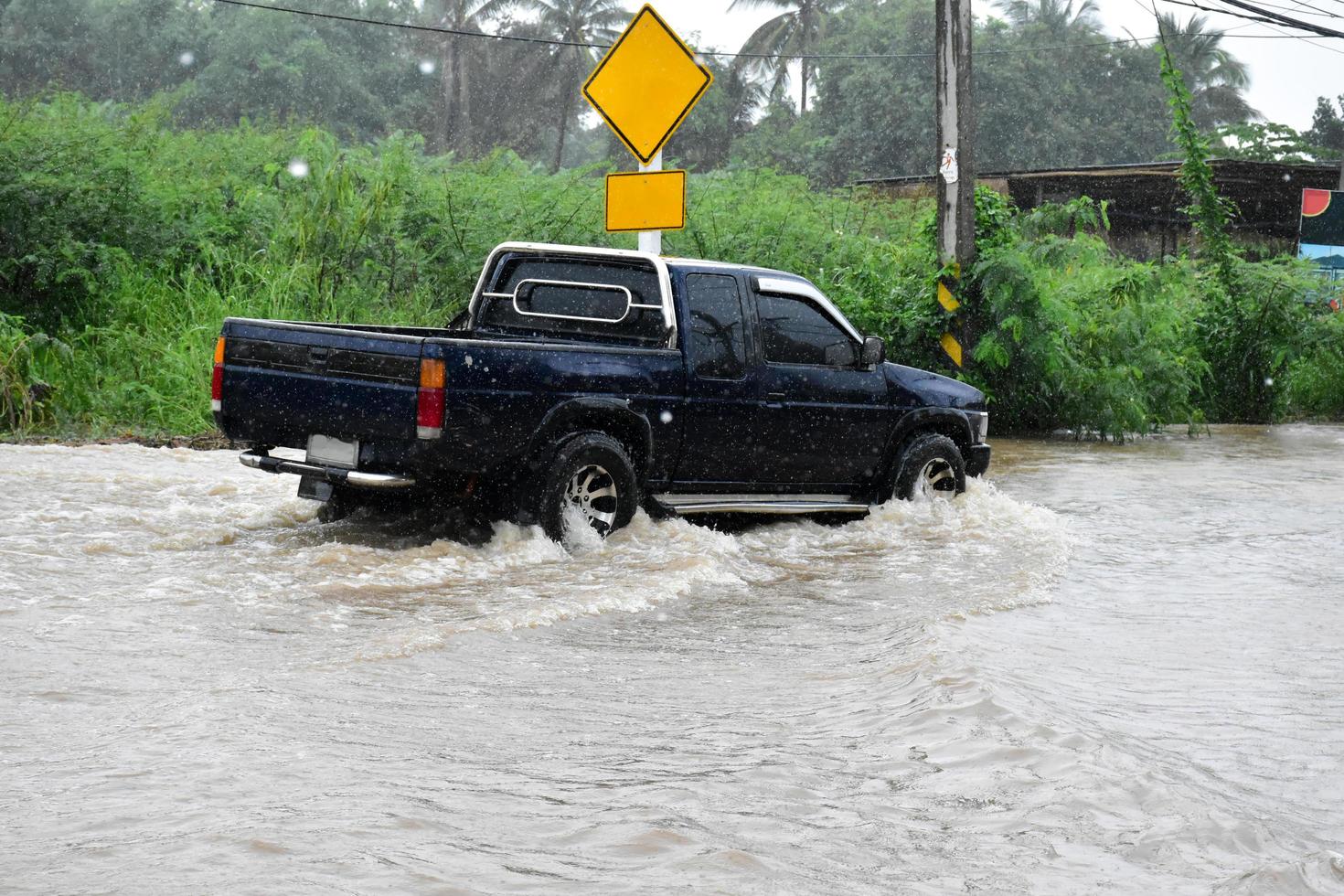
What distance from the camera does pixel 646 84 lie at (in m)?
11.9

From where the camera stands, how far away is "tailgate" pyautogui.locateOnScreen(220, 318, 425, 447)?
25.4 ft

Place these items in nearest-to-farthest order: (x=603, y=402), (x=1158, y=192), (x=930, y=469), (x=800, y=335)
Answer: (x=603, y=402), (x=800, y=335), (x=930, y=469), (x=1158, y=192)

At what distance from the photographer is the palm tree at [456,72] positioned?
50.8m

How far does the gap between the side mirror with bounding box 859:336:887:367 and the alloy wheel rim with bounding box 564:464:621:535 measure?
2.28m

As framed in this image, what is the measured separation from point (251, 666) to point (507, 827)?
80.4 inches

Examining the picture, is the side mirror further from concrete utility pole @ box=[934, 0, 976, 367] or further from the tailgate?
concrete utility pole @ box=[934, 0, 976, 367]

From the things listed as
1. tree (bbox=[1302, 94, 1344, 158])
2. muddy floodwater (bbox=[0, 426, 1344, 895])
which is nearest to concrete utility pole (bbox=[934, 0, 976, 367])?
muddy floodwater (bbox=[0, 426, 1344, 895])

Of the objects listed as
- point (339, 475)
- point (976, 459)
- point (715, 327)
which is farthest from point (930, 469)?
point (339, 475)

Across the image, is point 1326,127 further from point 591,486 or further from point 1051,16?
point 591,486

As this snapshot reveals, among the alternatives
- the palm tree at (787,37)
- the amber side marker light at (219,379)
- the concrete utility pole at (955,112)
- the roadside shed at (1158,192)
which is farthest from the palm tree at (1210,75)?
the amber side marker light at (219,379)

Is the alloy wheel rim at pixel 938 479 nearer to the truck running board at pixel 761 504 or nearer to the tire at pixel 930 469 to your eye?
the tire at pixel 930 469

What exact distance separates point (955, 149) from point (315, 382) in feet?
32.9

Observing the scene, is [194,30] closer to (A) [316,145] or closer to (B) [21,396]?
(A) [316,145]

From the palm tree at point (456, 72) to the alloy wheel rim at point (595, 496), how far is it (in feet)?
139
